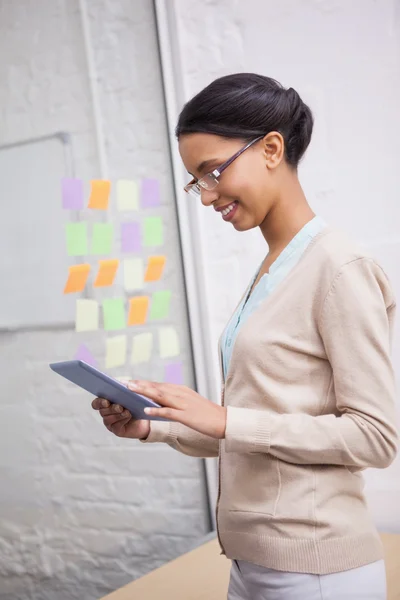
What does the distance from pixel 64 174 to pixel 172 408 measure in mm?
1075

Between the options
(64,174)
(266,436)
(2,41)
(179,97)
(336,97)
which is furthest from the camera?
(179,97)

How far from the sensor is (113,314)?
2.03 m

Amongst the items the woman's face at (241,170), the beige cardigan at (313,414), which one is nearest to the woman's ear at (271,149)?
the woman's face at (241,170)

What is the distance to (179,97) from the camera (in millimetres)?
2365

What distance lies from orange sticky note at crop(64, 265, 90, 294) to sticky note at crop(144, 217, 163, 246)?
333 millimetres

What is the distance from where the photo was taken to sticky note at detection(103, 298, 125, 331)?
200 centimetres

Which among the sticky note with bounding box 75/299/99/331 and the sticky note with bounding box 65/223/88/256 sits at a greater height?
the sticky note with bounding box 65/223/88/256

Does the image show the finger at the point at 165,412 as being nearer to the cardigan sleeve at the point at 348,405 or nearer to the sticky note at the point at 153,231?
the cardigan sleeve at the point at 348,405

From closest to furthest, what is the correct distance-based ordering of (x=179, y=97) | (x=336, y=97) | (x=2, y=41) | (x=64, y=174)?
(x=2, y=41) → (x=64, y=174) → (x=336, y=97) → (x=179, y=97)

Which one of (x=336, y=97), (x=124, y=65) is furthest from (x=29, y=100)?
(x=336, y=97)

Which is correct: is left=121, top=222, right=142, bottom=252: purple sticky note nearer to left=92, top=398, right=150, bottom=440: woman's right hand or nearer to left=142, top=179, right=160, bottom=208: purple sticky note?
left=142, top=179, right=160, bottom=208: purple sticky note

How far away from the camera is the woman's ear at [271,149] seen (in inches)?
41.2

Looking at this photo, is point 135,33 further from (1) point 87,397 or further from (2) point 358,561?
(2) point 358,561

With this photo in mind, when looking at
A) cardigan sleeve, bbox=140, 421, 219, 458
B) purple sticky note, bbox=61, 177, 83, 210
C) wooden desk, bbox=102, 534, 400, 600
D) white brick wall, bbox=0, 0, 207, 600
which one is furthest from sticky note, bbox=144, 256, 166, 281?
cardigan sleeve, bbox=140, 421, 219, 458
